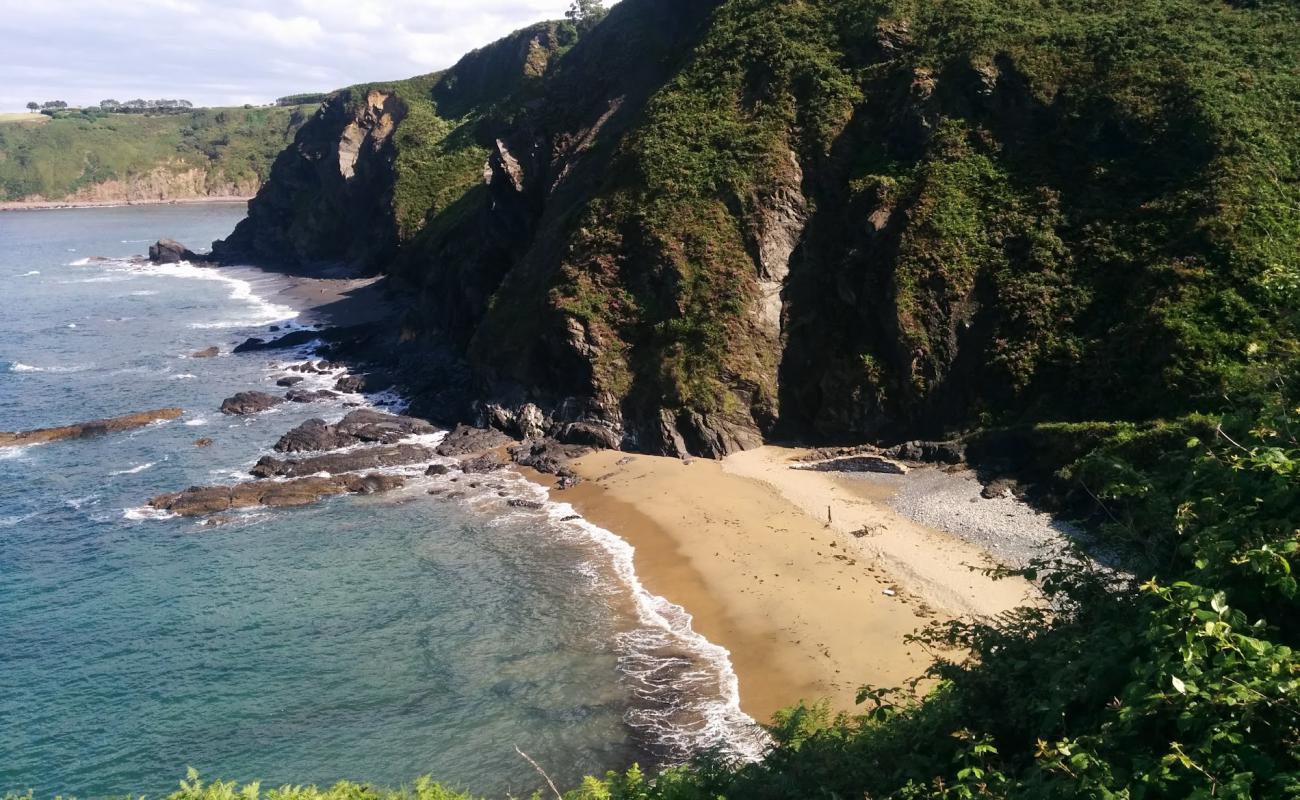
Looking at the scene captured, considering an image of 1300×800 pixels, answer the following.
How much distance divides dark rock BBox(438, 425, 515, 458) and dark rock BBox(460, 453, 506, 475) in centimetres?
121

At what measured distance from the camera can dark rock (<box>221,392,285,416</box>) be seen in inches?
1939

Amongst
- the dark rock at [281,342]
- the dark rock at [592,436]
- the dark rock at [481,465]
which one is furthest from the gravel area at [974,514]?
the dark rock at [281,342]

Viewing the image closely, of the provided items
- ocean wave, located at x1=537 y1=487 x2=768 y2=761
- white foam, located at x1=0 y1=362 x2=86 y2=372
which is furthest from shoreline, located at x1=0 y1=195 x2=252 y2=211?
ocean wave, located at x1=537 y1=487 x2=768 y2=761

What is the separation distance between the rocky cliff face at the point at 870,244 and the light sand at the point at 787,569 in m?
4.34

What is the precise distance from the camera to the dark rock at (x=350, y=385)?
174 ft

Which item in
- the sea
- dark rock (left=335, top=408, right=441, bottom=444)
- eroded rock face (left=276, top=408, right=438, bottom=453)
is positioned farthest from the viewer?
dark rock (left=335, top=408, right=441, bottom=444)

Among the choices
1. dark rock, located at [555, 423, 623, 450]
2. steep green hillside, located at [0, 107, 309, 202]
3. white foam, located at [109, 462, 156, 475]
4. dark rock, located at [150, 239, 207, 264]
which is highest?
steep green hillside, located at [0, 107, 309, 202]

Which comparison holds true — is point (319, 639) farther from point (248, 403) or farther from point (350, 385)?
point (350, 385)

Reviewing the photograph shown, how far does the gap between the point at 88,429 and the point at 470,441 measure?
22876 millimetres

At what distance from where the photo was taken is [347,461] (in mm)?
40469

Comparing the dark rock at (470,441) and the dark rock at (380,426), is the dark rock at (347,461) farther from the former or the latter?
the dark rock at (380,426)

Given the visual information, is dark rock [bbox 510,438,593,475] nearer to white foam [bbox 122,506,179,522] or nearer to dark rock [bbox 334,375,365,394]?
white foam [bbox 122,506,179,522]

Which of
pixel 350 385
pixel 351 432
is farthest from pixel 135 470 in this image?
pixel 350 385

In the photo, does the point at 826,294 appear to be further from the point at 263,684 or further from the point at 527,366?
the point at 263,684
